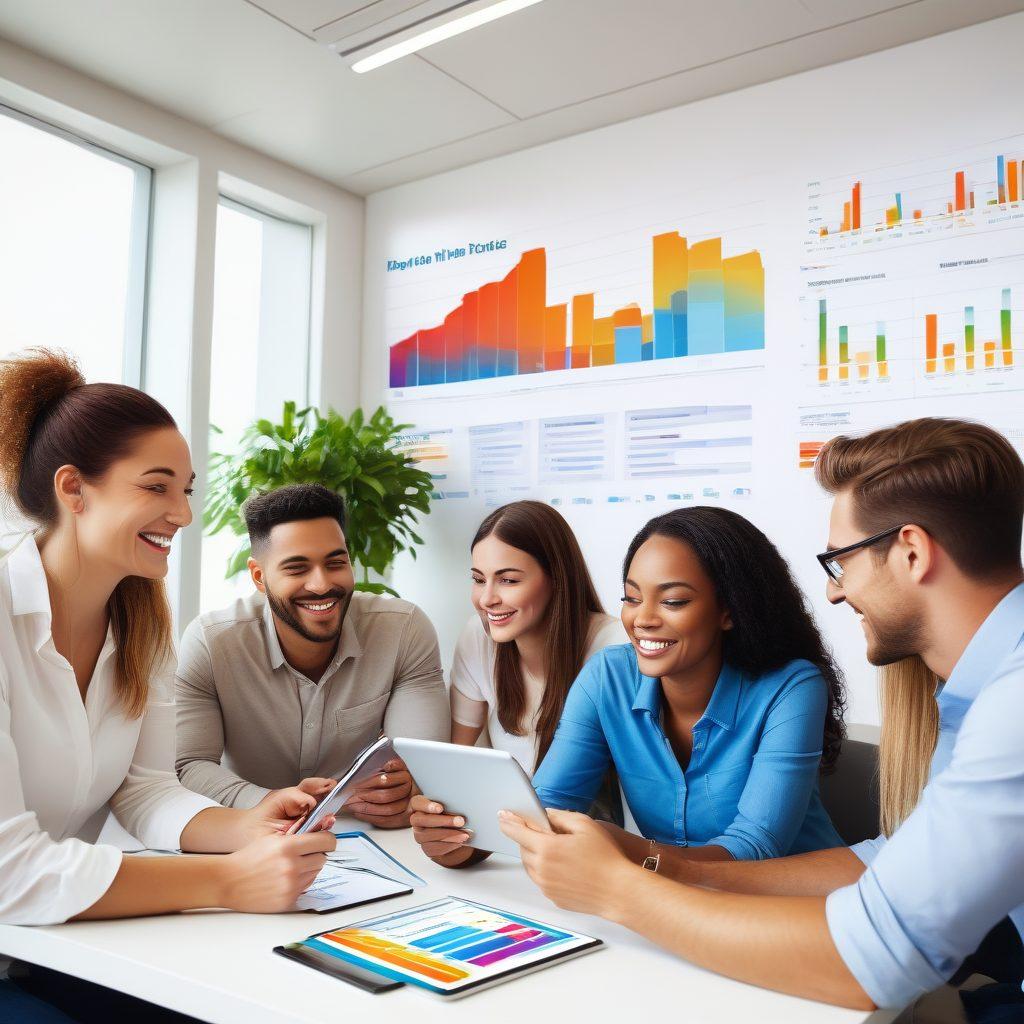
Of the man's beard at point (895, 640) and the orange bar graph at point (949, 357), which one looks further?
the orange bar graph at point (949, 357)

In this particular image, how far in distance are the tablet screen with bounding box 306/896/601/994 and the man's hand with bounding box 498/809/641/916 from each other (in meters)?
0.04

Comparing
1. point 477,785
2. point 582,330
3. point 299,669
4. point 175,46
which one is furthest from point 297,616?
point 175,46

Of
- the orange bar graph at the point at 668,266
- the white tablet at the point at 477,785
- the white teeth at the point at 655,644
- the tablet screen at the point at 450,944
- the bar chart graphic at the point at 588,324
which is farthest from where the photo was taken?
the orange bar graph at the point at 668,266

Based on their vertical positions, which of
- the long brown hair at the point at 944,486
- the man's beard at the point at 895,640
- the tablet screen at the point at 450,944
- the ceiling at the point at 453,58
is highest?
the ceiling at the point at 453,58

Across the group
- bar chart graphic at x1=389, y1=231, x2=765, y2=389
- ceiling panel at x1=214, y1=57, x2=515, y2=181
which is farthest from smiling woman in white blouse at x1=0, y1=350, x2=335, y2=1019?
bar chart graphic at x1=389, y1=231, x2=765, y2=389

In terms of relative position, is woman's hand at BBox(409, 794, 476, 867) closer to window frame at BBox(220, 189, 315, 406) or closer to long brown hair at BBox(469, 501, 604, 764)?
long brown hair at BBox(469, 501, 604, 764)

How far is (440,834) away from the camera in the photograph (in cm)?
158

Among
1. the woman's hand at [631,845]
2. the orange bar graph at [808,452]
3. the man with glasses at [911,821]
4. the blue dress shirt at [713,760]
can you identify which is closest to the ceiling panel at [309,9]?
the orange bar graph at [808,452]

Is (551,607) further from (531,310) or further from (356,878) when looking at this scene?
(531,310)

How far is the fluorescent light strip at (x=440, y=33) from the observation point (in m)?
3.05

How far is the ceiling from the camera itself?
3.18 m

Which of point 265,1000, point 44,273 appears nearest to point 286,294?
point 44,273

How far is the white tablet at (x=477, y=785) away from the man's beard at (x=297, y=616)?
3.01ft

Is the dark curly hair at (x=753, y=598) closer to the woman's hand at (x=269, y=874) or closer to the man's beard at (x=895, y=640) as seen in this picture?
the man's beard at (x=895, y=640)
